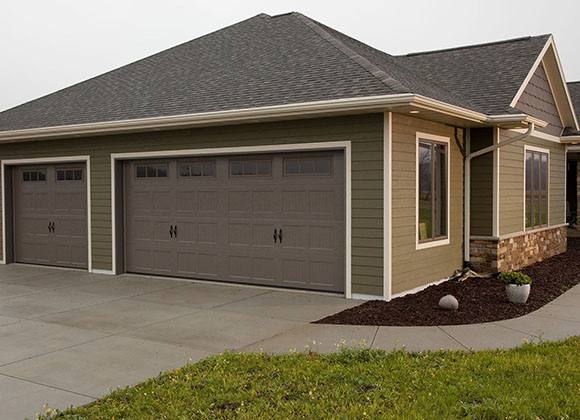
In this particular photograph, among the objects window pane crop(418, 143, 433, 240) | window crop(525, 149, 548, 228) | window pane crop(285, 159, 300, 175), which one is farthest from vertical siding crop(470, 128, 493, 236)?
window pane crop(285, 159, 300, 175)

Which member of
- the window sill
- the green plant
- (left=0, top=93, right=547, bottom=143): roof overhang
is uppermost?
(left=0, top=93, right=547, bottom=143): roof overhang

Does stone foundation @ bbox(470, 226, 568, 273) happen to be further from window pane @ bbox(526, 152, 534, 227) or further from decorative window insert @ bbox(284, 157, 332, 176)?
decorative window insert @ bbox(284, 157, 332, 176)

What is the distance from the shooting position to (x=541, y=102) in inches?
554

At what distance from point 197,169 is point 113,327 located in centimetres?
414

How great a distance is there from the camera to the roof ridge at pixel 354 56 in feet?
29.3

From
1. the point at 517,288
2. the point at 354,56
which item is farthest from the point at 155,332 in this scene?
the point at 354,56

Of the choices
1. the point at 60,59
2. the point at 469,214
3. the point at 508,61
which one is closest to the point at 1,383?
the point at 469,214

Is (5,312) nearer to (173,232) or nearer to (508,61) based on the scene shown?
(173,232)

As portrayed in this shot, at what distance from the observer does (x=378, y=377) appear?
5441 mm

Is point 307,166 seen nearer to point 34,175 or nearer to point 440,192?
point 440,192

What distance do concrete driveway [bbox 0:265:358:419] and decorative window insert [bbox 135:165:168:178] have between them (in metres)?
1.94

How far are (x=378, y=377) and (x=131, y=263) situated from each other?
771 cm

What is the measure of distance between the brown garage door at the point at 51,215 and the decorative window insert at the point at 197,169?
261cm

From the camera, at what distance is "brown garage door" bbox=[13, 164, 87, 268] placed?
12.8 metres
